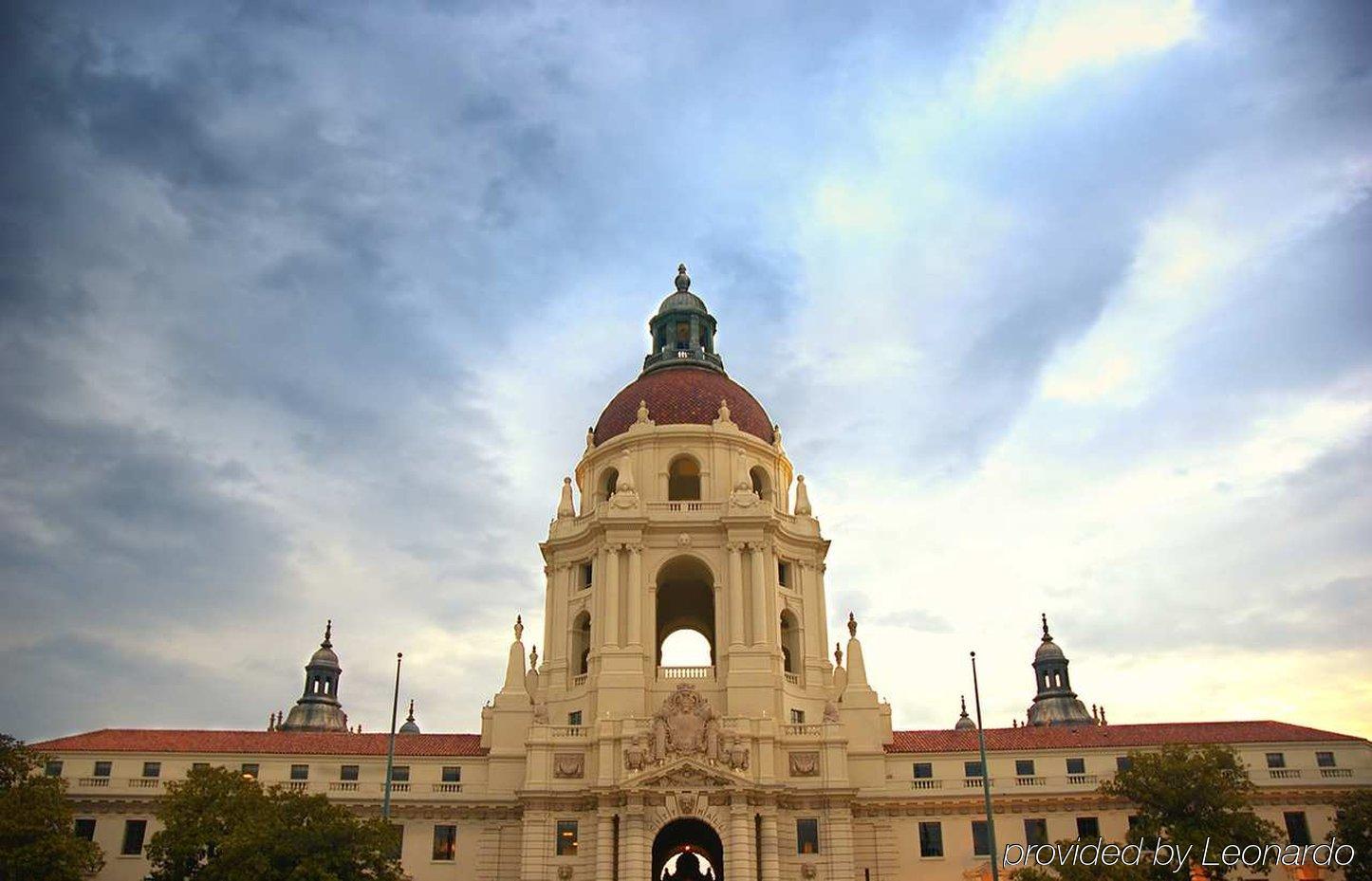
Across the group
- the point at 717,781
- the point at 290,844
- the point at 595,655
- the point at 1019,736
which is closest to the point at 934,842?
the point at 1019,736

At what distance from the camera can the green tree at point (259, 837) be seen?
52.4 m

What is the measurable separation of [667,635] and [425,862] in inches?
907

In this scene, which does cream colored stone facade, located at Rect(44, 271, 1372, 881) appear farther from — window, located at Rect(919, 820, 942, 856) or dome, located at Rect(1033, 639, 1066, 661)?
dome, located at Rect(1033, 639, 1066, 661)

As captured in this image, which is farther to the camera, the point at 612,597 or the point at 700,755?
the point at 612,597

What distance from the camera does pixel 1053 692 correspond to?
121125mm

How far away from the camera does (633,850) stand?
2425 inches

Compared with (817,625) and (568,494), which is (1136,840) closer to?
(817,625)

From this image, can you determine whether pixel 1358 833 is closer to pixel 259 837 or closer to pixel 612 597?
pixel 612 597

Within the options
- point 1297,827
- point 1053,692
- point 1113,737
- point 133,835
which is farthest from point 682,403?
point 1053,692

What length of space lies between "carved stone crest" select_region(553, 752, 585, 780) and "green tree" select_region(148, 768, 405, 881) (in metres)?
10.7

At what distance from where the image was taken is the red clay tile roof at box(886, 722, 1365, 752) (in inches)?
2734

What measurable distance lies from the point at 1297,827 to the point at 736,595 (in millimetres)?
34851

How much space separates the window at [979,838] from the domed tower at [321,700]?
76.0m

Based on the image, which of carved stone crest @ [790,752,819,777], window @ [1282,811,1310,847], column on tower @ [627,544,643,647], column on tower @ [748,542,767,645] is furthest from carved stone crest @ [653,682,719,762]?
window @ [1282,811,1310,847]
